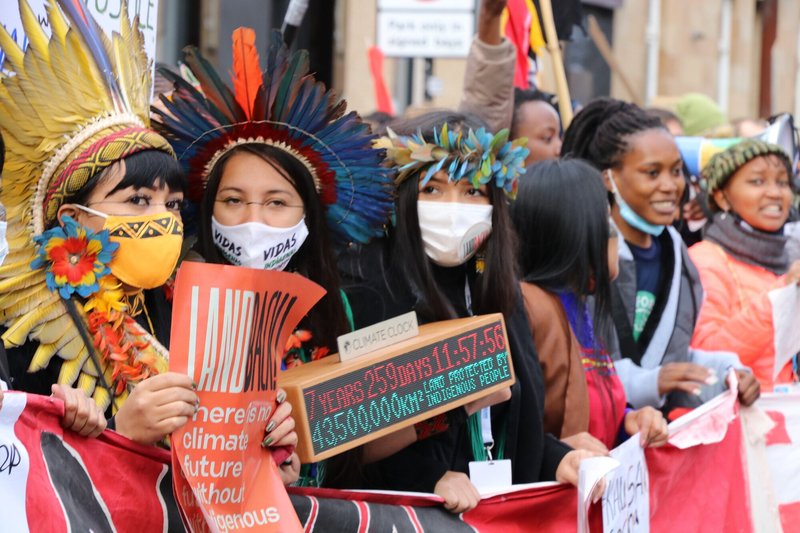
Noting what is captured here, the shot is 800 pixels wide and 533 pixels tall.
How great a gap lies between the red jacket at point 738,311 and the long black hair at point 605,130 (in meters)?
0.64

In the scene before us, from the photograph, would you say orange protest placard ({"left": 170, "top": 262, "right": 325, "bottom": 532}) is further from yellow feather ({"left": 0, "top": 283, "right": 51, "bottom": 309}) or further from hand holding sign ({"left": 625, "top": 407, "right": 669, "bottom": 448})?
hand holding sign ({"left": 625, "top": 407, "right": 669, "bottom": 448})

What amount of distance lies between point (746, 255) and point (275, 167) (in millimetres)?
3126

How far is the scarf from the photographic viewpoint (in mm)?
6273

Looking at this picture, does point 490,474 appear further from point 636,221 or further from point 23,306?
point 636,221

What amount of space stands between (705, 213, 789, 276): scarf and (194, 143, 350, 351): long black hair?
2.86 m

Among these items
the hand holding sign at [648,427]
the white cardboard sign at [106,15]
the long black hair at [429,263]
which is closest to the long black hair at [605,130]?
the hand holding sign at [648,427]

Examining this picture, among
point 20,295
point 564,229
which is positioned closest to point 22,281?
point 20,295

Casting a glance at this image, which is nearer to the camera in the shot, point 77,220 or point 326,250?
point 77,220

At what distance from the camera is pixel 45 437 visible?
296cm

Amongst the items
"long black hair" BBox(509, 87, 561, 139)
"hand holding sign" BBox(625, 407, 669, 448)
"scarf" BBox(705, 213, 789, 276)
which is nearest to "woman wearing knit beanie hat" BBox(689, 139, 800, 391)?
"scarf" BBox(705, 213, 789, 276)

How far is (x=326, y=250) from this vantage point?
3949 mm

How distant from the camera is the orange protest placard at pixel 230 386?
303 cm

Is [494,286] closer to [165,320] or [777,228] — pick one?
[165,320]

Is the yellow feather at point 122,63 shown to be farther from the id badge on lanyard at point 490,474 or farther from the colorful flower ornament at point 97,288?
the id badge on lanyard at point 490,474
